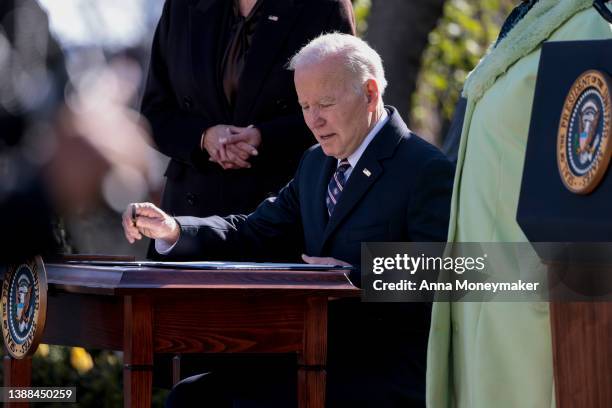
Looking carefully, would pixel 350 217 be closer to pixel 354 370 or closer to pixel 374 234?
pixel 374 234

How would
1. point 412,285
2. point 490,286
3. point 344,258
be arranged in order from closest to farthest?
point 490,286 → point 412,285 → point 344,258

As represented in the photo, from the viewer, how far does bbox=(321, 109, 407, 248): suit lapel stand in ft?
13.7

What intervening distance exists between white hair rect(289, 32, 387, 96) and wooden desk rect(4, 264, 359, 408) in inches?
35.1

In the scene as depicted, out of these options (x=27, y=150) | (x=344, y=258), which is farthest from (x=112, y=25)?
(x=344, y=258)

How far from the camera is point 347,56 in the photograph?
4332 millimetres

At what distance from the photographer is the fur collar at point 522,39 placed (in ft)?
9.16

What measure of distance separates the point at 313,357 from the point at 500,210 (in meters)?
0.96

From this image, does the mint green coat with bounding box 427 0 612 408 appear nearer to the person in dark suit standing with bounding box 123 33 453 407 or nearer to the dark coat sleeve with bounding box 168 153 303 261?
the person in dark suit standing with bounding box 123 33 453 407

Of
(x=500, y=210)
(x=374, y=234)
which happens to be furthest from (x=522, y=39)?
(x=374, y=234)

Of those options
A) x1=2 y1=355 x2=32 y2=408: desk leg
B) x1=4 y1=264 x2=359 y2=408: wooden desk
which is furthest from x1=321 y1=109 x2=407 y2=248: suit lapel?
x1=2 y1=355 x2=32 y2=408: desk leg

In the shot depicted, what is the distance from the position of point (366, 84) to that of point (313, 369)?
3.64 ft

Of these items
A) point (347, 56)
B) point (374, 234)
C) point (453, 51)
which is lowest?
point (374, 234)

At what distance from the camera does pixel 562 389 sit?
92.7 inches

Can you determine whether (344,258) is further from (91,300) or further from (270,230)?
(91,300)
